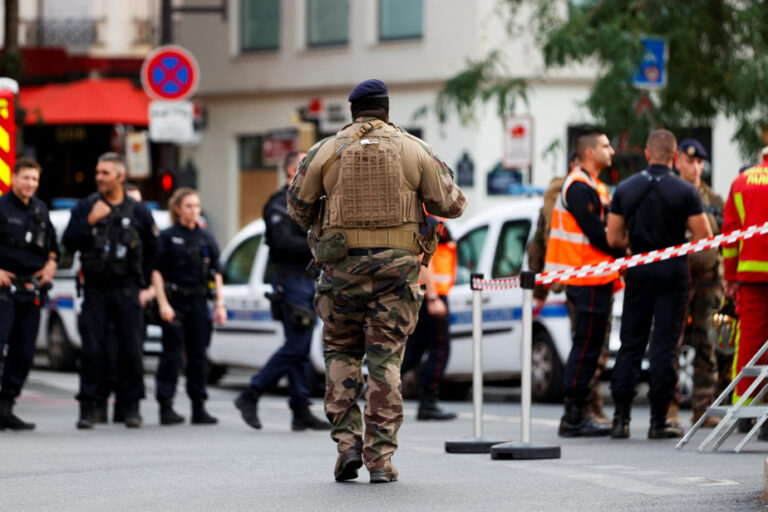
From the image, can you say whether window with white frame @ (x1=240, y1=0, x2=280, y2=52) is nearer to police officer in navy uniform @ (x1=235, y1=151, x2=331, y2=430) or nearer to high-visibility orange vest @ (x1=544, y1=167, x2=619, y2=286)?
police officer in navy uniform @ (x1=235, y1=151, x2=331, y2=430)

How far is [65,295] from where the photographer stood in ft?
69.8

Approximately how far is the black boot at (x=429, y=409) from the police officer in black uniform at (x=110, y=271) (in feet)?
7.28

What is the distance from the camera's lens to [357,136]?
8.71 meters

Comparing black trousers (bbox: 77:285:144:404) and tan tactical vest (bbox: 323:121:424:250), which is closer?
tan tactical vest (bbox: 323:121:424:250)

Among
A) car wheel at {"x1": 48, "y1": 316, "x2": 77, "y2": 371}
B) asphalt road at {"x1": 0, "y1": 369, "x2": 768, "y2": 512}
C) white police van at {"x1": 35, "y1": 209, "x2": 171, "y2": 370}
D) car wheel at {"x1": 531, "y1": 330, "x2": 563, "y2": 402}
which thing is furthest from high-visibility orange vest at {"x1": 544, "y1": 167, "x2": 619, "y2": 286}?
car wheel at {"x1": 48, "y1": 316, "x2": 77, "y2": 371}

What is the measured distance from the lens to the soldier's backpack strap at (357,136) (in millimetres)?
8711

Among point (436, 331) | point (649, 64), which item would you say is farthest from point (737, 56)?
point (436, 331)

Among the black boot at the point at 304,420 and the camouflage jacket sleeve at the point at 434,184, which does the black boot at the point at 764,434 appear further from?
the camouflage jacket sleeve at the point at 434,184

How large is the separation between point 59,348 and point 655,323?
38.8ft

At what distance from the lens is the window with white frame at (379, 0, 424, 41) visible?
30453 mm

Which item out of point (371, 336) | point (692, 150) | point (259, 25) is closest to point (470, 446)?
point (371, 336)

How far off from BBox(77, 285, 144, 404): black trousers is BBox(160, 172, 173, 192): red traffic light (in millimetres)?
8861

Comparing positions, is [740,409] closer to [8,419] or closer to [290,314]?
[290,314]

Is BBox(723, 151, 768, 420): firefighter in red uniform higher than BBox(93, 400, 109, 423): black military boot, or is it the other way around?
BBox(723, 151, 768, 420): firefighter in red uniform
